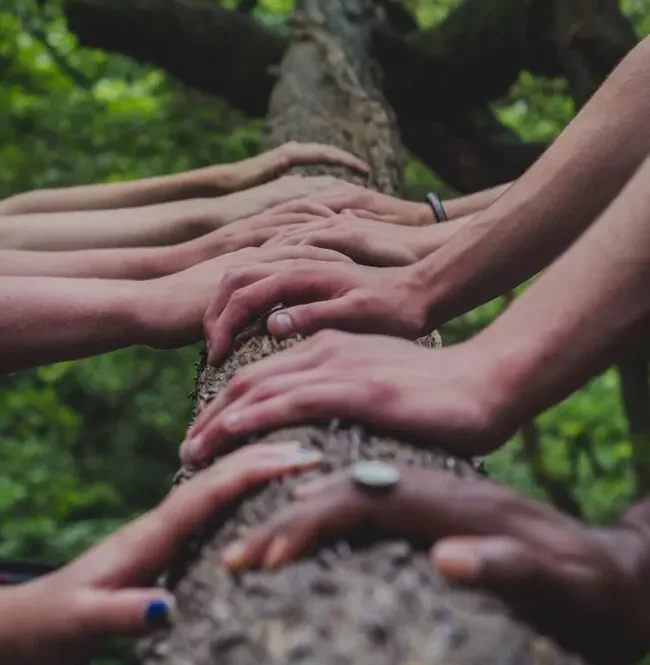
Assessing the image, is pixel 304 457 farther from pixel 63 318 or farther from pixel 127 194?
pixel 127 194

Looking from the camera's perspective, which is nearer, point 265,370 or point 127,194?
point 265,370

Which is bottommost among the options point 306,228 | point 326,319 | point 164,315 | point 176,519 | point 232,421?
point 176,519

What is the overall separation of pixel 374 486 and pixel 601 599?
20cm

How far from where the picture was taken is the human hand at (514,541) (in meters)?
0.67

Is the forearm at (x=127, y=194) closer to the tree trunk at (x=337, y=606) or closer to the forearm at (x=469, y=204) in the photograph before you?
the forearm at (x=469, y=204)

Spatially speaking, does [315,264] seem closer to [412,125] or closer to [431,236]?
[431,236]

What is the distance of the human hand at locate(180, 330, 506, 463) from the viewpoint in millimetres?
823

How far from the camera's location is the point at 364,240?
59.4 inches

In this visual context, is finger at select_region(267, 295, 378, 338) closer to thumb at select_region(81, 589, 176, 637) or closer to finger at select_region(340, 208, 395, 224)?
thumb at select_region(81, 589, 176, 637)

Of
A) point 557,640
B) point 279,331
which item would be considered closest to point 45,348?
point 279,331

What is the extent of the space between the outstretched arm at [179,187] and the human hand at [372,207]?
288mm

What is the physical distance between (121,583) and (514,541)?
1.09ft

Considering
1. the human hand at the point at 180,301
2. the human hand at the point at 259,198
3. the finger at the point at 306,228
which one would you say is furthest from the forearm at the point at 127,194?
the human hand at the point at 180,301

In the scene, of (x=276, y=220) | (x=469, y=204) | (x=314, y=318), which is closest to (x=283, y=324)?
(x=314, y=318)
